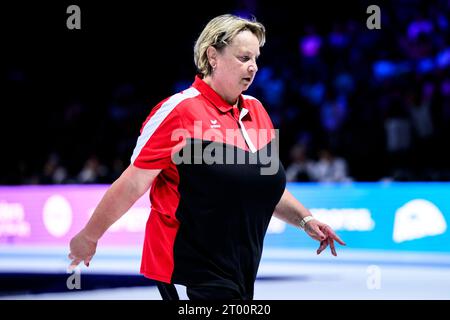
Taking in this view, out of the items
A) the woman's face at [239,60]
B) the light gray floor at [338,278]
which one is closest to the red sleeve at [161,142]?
the woman's face at [239,60]

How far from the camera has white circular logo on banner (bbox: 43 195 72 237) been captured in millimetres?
8562

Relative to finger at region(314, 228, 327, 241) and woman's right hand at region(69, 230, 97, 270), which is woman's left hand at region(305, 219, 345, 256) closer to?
finger at region(314, 228, 327, 241)

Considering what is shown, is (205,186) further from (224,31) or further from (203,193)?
(224,31)

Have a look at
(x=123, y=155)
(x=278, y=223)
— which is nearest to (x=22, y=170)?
(x=123, y=155)

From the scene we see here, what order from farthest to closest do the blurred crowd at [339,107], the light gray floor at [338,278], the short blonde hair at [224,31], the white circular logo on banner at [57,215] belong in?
the blurred crowd at [339,107] → the white circular logo on banner at [57,215] → the light gray floor at [338,278] → the short blonde hair at [224,31]

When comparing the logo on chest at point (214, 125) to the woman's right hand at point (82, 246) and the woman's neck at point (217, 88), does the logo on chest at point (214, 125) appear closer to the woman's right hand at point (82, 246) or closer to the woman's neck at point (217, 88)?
the woman's neck at point (217, 88)

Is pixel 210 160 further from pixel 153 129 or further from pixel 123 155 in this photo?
pixel 123 155

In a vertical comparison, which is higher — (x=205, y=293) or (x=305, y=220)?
(x=305, y=220)

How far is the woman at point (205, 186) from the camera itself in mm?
2527

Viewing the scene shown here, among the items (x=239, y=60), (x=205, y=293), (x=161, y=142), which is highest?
(x=239, y=60)

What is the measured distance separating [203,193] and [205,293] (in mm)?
331

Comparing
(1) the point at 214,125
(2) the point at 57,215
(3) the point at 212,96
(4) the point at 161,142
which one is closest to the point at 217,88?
(3) the point at 212,96

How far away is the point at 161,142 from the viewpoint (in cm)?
252

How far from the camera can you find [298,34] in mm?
12305
